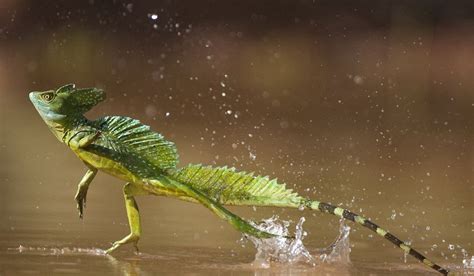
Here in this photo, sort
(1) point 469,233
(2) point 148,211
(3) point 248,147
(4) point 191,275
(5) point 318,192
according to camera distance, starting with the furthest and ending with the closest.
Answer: (3) point 248,147
(5) point 318,192
(2) point 148,211
(1) point 469,233
(4) point 191,275

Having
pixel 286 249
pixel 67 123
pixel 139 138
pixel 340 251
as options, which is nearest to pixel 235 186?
pixel 286 249

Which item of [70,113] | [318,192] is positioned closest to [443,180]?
[318,192]

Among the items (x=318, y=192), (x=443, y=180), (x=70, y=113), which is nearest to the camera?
(x=70, y=113)

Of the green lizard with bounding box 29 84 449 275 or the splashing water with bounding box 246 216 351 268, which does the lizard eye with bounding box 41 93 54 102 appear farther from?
the splashing water with bounding box 246 216 351 268

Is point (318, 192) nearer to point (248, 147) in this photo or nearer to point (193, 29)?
point (248, 147)

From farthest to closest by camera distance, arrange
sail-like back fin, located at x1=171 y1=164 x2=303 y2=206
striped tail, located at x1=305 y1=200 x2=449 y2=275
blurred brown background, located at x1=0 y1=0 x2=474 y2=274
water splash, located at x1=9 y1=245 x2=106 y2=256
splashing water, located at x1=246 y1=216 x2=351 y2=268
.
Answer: blurred brown background, located at x1=0 y1=0 x2=474 y2=274, water splash, located at x1=9 y1=245 x2=106 y2=256, splashing water, located at x1=246 y1=216 x2=351 y2=268, sail-like back fin, located at x1=171 y1=164 x2=303 y2=206, striped tail, located at x1=305 y1=200 x2=449 y2=275

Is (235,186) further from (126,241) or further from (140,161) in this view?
(126,241)

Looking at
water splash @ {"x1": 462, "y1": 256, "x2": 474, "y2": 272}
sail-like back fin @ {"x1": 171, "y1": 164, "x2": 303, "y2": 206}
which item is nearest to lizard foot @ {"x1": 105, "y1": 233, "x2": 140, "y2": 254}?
Answer: sail-like back fin @ {"x1": 171, "y1": 164, "x2": 303, "y2": 206}
